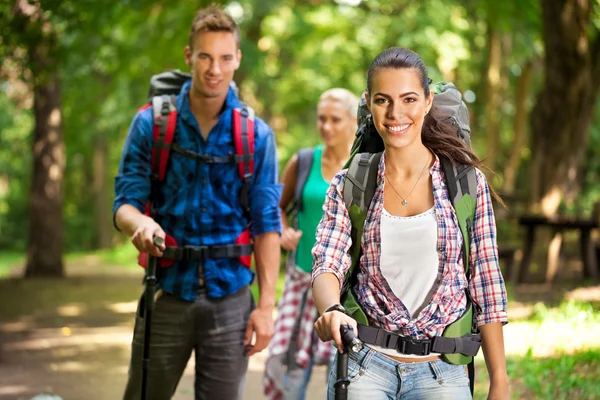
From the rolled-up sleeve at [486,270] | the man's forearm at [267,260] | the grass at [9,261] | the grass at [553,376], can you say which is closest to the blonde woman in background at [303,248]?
the man's forearm at [267,260]

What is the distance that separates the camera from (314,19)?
28.6 metres

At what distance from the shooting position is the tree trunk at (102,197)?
32.7 meters

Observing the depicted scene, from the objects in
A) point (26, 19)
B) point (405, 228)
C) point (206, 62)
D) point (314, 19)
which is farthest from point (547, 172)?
point (314, 19)

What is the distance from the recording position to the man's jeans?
437 cm

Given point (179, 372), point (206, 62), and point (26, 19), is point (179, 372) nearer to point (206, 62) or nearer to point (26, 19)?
point (206, 62)

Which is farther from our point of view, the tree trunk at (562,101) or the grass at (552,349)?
the tree trunk at (562,101)

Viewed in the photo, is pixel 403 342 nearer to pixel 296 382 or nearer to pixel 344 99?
pixel 296 382

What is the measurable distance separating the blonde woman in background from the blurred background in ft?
5.63

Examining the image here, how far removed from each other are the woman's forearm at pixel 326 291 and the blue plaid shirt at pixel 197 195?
134cm

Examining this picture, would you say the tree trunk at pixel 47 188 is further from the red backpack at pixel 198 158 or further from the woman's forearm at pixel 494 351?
the woman's forearm at pixel 494 351

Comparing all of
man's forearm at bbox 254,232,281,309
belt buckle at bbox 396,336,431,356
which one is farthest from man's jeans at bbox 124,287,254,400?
belt buckle at bbox 396,336,431,356

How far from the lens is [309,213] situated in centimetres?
604

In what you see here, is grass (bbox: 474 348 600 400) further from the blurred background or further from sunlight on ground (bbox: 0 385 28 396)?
sunlight on ground (bbox: 0 385 28 396)

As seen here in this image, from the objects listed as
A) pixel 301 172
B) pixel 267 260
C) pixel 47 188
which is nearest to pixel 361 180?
pixel 267 260
